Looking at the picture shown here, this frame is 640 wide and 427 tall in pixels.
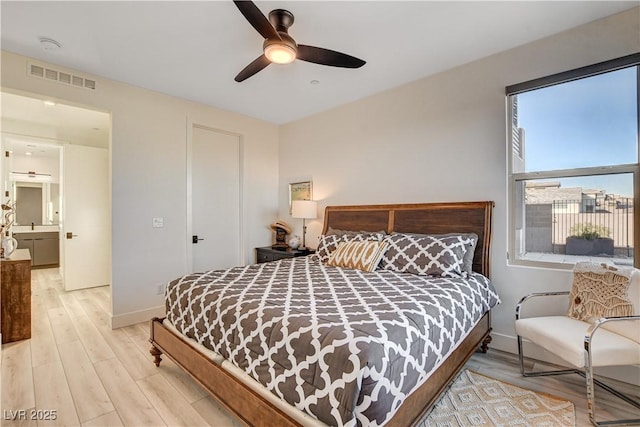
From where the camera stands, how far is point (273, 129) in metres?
5.05

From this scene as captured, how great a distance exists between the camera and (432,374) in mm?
1669

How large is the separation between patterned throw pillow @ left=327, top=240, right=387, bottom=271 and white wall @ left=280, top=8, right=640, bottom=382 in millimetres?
835

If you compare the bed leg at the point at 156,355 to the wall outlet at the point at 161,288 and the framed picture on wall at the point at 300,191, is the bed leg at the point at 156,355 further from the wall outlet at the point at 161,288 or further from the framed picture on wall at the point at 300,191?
the framed picture on wall at the point at 300,191

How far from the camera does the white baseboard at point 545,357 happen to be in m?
2.18

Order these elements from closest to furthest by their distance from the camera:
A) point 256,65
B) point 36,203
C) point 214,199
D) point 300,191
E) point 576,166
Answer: point 256,65 < point 576,166 < point 214,199 < point 300,191 < point 36,203

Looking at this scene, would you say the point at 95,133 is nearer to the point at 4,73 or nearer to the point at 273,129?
the point at 4,73

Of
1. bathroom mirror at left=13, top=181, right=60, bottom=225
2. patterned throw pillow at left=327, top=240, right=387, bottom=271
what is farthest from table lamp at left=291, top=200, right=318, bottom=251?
bathroom mirror at left=13, top=181, right=60, bottom=225

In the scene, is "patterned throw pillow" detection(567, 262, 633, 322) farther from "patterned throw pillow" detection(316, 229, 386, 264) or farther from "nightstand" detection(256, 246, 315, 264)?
"nightstand" detection(256, 246, 315, 264)

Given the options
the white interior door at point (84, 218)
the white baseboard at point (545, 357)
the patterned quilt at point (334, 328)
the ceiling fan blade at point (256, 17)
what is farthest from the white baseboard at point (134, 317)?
the white baseboard at point (545, 357)

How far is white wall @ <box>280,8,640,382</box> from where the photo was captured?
2.49 metres

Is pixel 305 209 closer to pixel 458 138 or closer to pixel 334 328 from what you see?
pixel 458 138

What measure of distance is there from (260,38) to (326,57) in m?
0.73

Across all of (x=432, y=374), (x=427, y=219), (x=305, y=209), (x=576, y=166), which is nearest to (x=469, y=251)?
(x=427, y=219)


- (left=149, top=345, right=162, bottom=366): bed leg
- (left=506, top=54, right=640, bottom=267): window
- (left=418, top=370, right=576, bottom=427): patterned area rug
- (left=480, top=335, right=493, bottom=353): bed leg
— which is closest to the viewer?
(left=418, top=370, right=576, bottom=427): patterned area rug
